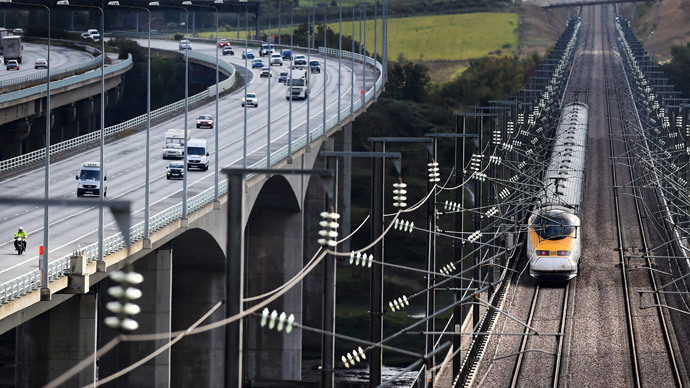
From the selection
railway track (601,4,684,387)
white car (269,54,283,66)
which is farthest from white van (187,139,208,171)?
white car (269,54,283,66)

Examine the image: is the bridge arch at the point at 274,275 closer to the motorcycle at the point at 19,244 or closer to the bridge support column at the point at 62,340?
the motorcycle at the point at 19,244

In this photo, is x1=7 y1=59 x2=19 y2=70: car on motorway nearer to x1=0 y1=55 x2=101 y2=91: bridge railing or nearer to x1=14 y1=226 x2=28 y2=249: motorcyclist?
x1=0 y1=55 x2=101 y2=91: bridge railing

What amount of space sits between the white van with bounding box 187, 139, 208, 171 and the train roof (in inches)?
823

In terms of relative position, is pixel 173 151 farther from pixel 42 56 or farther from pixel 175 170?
pixel 42 56

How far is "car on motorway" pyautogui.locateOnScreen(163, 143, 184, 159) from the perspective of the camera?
273 feet

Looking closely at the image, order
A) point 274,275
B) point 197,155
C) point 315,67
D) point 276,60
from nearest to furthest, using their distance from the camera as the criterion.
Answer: point 197,155
point 274,275
point 315,67
point 276,60

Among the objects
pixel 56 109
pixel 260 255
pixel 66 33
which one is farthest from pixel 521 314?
pixel 66 33

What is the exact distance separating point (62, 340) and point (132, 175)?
27078 millimetres

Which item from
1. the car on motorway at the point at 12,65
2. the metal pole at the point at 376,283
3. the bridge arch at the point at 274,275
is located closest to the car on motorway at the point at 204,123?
the bridge arch at the point at 274,275

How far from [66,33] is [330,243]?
439 feet

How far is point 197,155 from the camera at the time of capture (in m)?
78.5

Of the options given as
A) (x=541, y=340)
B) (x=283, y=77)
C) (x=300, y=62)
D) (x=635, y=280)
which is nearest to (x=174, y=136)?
(x=635, y=280)

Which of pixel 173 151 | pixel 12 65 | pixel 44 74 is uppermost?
pixel 12 65

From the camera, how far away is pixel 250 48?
174 metres
